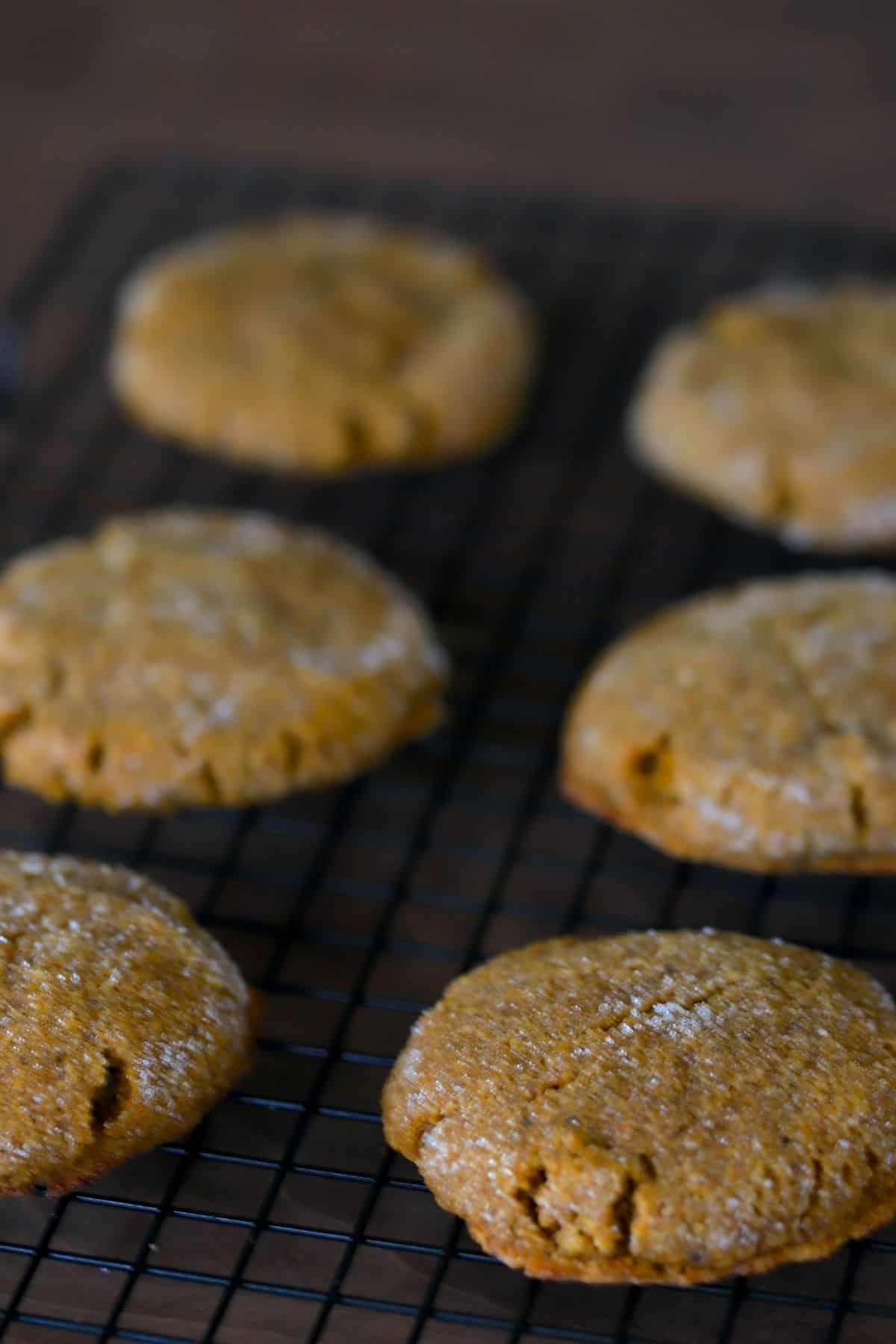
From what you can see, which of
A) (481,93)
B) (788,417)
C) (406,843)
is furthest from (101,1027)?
(481,93)

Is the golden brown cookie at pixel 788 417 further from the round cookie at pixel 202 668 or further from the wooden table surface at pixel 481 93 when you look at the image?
the wooden table surface at pixel 481 93

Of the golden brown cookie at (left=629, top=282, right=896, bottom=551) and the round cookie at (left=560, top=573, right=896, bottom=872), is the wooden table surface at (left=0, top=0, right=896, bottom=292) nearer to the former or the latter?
Answer: the golden brown cookie at (left=629, top=282, right=896, bottom=551)

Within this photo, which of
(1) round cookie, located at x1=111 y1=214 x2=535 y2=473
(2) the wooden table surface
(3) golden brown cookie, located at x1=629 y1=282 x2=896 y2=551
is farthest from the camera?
(2) the wooden table surface

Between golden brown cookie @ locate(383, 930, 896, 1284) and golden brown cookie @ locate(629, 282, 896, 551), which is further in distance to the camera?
golden brown cookie @ locate(629, 282, 896, 551)

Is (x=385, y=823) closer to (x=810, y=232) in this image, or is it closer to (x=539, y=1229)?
(x=539, y=1229)

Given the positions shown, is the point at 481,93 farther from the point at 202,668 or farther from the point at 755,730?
the point at 755,730

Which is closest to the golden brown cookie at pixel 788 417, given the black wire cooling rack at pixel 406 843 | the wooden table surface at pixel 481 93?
the black wire cooling rack at pixel 406 843

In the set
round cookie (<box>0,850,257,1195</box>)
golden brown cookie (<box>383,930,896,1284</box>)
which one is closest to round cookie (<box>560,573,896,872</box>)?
golden brown cookie (<box>383,930,896,1284</box>)
